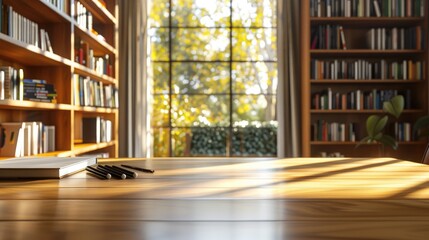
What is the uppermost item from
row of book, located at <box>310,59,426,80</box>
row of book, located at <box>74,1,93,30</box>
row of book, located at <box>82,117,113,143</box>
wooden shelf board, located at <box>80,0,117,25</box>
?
wooden shelf board, located at <box>80,0,117,25</box>

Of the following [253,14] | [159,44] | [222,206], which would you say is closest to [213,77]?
[159,44]

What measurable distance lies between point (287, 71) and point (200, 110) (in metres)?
1.29

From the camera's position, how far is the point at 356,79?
16.4 feet

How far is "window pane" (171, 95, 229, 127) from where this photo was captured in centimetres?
586

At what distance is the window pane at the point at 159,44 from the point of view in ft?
19.6

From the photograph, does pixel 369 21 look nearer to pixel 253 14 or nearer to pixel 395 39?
pixel 395 39

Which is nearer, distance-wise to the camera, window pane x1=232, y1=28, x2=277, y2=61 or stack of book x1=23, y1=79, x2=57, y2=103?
stack of book x1=23, y1=79, x2=57, y2=103

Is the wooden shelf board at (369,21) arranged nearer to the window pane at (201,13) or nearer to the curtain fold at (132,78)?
the window pane at (201,13)

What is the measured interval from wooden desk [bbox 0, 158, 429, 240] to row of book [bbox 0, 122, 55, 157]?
1.99 metres

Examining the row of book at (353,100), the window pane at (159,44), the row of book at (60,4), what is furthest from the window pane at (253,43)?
the row of book at (60,4)

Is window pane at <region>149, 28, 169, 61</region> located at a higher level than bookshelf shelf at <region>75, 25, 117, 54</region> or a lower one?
higher

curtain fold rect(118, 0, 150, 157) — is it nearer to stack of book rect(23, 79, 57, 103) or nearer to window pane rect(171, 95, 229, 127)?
window pane rect(171, 95, 229, 127)

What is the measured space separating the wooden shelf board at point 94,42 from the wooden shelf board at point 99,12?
9.9 inches

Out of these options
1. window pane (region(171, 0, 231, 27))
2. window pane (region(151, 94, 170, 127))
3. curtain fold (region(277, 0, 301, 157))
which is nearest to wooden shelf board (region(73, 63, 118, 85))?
window pane (region(151, 94, 170, 127))
